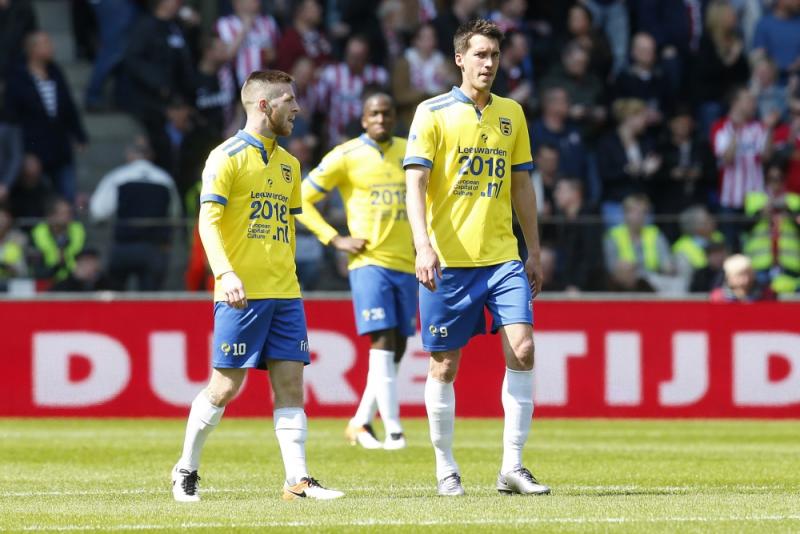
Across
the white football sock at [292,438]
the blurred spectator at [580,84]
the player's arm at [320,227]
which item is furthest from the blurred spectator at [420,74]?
the white football sock at [292,438]

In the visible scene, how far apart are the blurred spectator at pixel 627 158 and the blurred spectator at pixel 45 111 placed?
6017 mm

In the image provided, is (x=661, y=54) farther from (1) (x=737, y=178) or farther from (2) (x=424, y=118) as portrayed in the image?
(2) (x=424, y=118)

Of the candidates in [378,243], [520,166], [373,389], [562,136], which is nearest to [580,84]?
[562,136]

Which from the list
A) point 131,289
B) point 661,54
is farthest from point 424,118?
point 661,54

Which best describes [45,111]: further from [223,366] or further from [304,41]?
[223,366]

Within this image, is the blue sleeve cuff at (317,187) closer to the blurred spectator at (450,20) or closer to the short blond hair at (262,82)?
the short blond hair at (262,82)

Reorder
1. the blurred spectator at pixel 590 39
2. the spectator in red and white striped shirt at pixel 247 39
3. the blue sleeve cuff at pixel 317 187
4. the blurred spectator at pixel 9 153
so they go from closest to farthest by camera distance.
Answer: the blue sleeve cuff at pixel 317 187, the blurred spectator at pixel 9 153, the spectator in red and white striped shirt at pixel 247 39, the blurred spectator at pixel 590 39

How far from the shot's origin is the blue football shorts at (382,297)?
12203 millimetres

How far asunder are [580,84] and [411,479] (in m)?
10.8

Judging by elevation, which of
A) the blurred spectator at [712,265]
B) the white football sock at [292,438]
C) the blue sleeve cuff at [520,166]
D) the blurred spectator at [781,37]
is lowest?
the white football sock at [292,438]

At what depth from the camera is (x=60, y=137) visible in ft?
61.0

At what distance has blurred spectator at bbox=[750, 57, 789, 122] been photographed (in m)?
20.2

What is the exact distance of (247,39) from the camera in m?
19.3

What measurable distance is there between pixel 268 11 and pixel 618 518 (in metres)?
13.5
